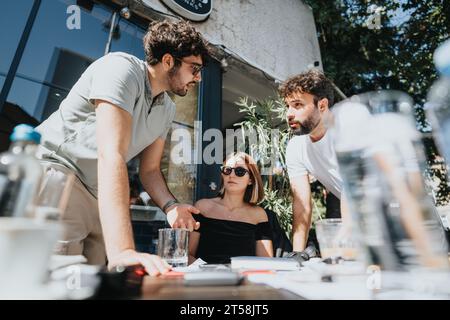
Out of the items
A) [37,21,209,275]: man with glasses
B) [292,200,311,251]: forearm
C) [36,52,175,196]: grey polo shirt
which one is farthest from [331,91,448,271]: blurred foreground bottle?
[292,200,311,251]: forearm

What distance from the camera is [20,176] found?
45 cm

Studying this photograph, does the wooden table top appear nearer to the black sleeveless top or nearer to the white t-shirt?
the white t-shirt

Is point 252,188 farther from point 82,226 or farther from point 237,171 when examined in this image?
point 82,226

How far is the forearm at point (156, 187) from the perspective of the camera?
153 centimetres

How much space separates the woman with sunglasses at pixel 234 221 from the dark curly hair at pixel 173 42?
4.06ft

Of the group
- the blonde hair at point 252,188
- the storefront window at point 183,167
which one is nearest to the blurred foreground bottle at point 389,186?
the blonde hair at point 252,188

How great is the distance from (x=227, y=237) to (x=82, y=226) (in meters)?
1.24

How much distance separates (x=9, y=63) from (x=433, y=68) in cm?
614

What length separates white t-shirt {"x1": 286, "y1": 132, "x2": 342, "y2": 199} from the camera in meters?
2.01

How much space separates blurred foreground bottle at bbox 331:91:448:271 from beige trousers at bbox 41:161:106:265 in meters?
1.17

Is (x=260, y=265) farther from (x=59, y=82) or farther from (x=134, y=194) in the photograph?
(x=59, y=82)

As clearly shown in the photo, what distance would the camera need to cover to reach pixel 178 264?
4.25 feet

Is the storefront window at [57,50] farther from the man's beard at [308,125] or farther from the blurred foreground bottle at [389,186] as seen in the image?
the blurred foreground bottle at [389,186]
